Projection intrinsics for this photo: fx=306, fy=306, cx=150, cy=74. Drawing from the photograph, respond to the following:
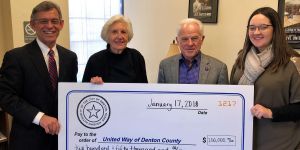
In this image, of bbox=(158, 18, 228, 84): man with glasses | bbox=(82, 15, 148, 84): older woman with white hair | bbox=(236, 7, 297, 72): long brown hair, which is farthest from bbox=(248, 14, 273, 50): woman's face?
bbox=(82, 15, 148, 84): older woman with white hair

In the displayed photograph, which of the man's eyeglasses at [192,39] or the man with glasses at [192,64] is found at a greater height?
the man's eyeglasses at [192,39]

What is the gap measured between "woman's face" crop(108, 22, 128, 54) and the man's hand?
63cm

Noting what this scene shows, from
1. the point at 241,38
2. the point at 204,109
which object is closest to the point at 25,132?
the point at 204,109

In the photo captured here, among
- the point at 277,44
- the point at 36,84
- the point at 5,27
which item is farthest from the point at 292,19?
the point at 5,27

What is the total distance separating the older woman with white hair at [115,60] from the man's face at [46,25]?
0.35 metres

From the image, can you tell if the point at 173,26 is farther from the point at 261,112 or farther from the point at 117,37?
the point at 261,112

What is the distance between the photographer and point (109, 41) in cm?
207

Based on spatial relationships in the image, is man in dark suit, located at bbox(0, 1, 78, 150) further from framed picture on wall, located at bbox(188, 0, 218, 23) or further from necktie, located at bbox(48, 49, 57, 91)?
framed picture on wall, located at bbox(188, 0, 218, 23)

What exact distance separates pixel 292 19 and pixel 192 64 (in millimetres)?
1228

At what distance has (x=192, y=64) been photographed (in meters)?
1.93

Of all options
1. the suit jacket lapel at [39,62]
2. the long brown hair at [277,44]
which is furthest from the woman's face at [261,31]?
the suit jacket lapel at [39,62]

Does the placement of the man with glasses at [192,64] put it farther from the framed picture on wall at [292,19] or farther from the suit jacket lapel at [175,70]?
the framed picture on wall at [292,19]

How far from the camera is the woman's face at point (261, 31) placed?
166 cm

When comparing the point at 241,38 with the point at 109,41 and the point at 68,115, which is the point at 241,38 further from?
the point at 68,115
